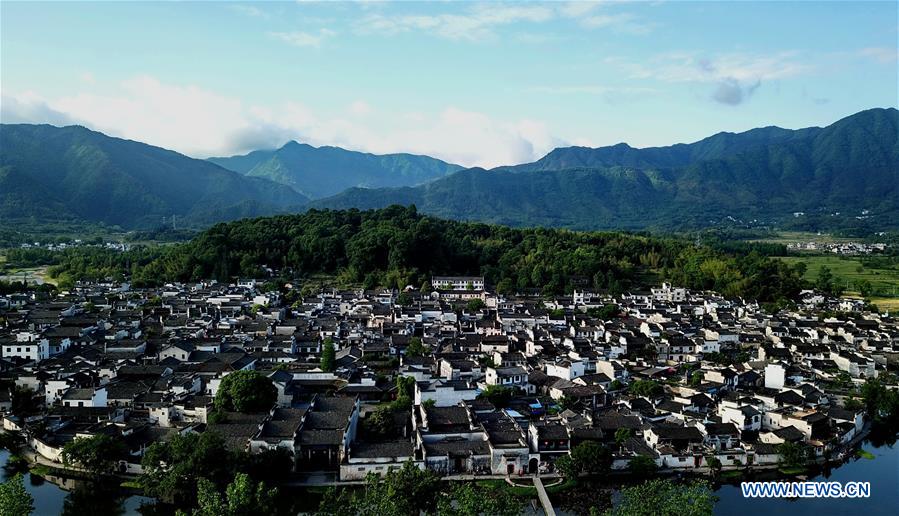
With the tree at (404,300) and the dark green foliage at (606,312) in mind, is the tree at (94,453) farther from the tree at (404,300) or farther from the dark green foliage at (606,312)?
the dark green foliage at (606,312)

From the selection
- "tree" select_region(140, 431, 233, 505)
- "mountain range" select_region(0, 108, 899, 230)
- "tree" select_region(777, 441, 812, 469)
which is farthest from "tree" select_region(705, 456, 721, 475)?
"mountain range" select_region(0, 108, 899, 230)

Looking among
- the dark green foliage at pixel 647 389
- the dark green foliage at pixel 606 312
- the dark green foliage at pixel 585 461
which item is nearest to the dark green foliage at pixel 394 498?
the dark green foliage at pixel 585 461

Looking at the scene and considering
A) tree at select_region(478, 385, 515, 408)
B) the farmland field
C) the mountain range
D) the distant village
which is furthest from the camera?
the mountain range

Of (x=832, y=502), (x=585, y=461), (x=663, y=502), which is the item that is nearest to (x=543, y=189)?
(x=832, y=502)

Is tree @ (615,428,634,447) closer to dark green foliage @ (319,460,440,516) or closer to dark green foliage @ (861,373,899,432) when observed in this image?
dark green foliage @ (319,460,440,516)

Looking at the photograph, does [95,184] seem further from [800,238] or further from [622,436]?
[622,436]

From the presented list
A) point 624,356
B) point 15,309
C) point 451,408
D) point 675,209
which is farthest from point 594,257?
point 675,209

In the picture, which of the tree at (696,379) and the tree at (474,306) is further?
the tree at (474,306)
